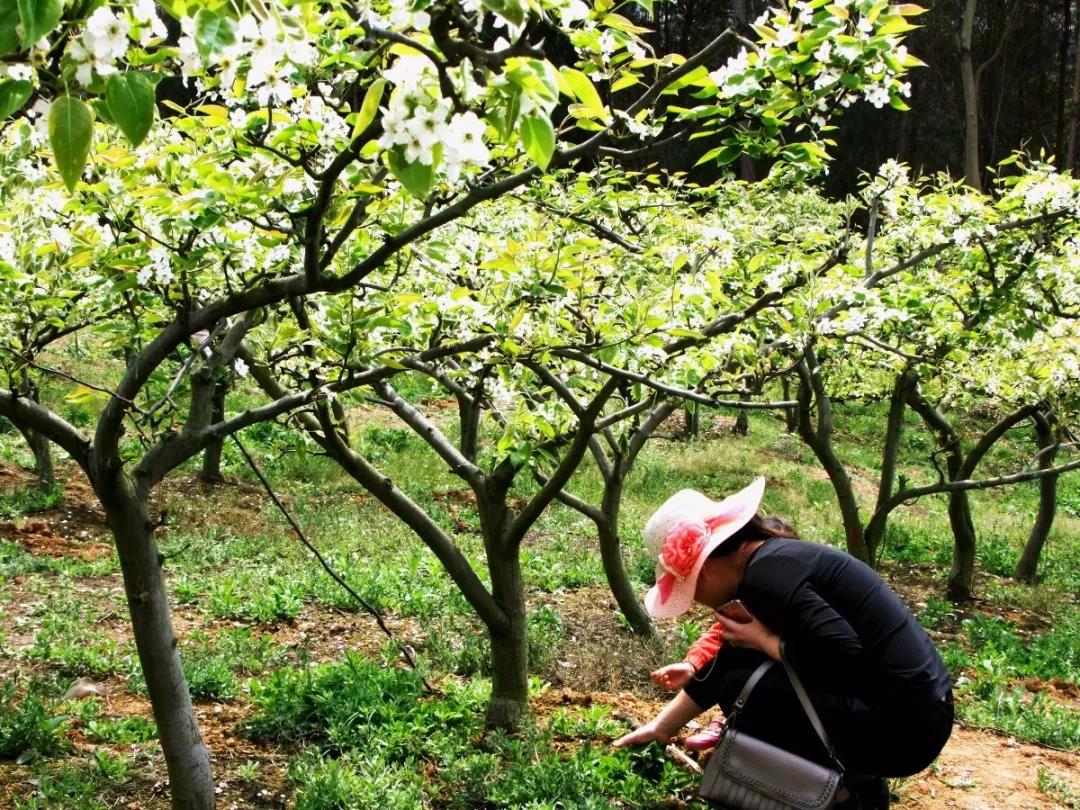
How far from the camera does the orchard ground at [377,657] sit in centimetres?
367

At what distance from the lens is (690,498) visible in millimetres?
3068

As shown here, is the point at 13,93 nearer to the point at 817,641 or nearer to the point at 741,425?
the point at 817,641

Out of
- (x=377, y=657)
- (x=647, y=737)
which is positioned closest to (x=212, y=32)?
(x=647, y=737)

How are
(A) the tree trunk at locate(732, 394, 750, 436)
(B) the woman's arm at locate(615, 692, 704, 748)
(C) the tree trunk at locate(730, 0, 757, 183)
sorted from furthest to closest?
(C) the tree trunk at locate(730, 0, 757, 183) → (A) the tree trunk at locate(732, 394, 750, 436) → (B) the woman's arm at locate(615, 692, 704, 748)

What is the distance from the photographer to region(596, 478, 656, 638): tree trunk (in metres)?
5.98

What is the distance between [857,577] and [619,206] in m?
3.18

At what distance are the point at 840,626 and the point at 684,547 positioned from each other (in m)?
0.51

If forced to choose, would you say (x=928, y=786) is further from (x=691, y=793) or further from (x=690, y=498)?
(x=690, y=498)

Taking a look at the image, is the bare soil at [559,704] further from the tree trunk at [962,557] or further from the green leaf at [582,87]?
the green leaf at [582,87]

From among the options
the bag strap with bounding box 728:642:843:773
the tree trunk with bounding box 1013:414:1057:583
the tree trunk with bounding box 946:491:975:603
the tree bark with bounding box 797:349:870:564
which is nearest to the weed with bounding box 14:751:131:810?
the bag strap with bounding box 728:642:843:773

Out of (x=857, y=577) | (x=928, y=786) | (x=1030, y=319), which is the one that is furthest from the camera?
(x=1030, y=319)

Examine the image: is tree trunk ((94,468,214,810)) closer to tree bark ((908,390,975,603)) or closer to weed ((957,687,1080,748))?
weed ((957,687,1080,748))

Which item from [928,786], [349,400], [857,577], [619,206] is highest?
[619,206]

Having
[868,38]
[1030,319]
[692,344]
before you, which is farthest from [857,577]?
[1030,319]
